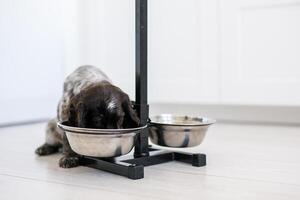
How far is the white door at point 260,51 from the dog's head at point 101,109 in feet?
4.11

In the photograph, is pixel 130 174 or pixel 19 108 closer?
pixel 130 174

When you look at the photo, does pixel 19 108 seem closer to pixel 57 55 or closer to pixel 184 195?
pixel 57 55

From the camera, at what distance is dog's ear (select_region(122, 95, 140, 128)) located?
123 centimetres

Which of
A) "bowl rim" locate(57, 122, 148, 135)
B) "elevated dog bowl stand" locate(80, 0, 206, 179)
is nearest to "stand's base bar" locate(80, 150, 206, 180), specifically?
"elevated dog bowl stand" locate(80, 0, 206, 179)

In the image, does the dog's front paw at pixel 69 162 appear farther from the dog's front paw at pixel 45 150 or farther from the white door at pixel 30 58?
the white door at pixel 30 58

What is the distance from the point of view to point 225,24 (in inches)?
93.0

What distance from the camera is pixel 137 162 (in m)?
1.33

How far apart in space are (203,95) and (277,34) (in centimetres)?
54

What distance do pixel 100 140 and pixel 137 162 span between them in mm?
222

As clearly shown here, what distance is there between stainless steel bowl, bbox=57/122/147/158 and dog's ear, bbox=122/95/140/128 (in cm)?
5

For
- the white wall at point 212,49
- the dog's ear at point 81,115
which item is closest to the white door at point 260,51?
the white wall at point 212,49

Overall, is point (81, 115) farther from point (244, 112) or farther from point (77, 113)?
point (244, 112)

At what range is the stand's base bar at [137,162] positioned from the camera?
1.20 m

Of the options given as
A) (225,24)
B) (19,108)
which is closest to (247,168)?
(225,24)
